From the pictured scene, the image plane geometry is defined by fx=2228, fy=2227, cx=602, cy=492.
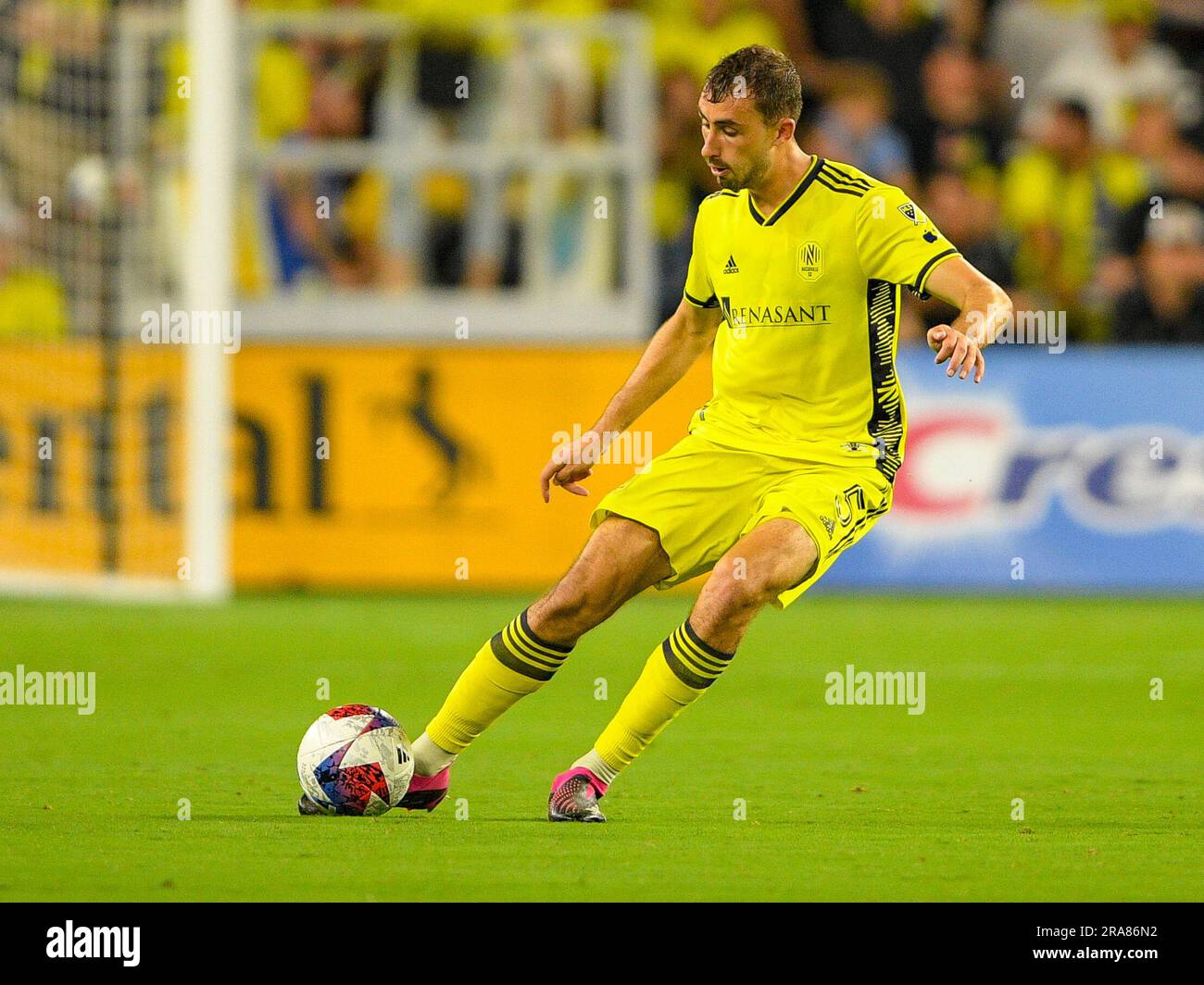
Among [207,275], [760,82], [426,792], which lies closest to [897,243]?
[760,82]

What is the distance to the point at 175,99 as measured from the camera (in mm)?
13930

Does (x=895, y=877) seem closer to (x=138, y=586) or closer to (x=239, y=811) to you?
(x=239, y=811)

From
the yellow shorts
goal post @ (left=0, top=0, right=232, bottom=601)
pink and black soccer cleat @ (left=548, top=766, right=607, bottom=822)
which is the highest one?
goal post @ (left=0, top=0, right=232, bottom=601)

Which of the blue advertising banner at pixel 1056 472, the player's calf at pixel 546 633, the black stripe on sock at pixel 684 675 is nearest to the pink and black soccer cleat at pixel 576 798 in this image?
the player's calf at pixel 546 633

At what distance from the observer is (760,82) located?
615cm

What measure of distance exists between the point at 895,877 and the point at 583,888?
2.57 feet

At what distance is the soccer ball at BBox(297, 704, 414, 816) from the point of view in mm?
6234

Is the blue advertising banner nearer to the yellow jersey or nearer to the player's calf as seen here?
the yellow jersey

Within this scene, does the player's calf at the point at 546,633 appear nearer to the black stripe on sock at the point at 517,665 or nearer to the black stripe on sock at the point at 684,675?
the black stripe on sock at the point at 517,665

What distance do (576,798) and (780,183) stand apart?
187 centimetres

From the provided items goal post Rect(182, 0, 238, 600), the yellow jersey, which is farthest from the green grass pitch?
the yellow jersey

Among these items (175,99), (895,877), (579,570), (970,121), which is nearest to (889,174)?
(970,121)

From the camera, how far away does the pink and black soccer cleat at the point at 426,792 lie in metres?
6.42

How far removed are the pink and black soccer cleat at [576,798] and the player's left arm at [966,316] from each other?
154cm
